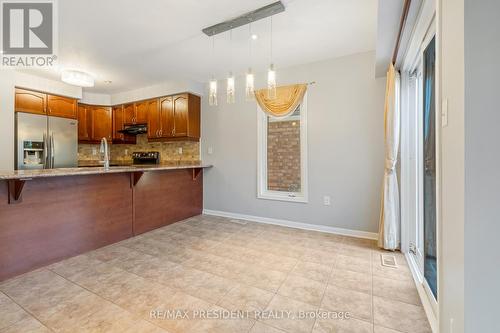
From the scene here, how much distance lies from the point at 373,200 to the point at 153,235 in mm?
3033

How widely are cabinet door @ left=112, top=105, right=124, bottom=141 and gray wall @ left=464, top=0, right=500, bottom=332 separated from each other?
5.64m

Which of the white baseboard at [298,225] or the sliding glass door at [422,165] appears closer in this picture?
the sliding glass door at [422,165]

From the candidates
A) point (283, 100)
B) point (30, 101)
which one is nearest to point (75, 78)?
point (30, 101)

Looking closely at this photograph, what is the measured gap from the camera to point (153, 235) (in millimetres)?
3148

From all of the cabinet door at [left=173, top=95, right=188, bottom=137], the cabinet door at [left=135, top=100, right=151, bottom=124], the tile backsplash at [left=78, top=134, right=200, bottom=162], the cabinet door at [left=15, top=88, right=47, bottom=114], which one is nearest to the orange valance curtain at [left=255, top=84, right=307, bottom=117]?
the cabinet door at [left=173, top=95, right=188, bottom=137]

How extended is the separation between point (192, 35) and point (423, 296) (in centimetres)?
330

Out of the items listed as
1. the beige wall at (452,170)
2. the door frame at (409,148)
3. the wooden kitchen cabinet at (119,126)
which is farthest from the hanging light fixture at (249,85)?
the wooden kitchen cabinet at (119,126)

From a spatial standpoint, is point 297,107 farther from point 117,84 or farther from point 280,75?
point 117,84

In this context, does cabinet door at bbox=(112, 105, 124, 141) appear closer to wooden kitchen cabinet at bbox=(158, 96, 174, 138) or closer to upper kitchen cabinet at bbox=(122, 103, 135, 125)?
upper kitchen cabinet at bbox=(122, 103, 135, 125)

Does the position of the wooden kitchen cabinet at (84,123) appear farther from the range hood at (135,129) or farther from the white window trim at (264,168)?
the white window trim at (264,168)

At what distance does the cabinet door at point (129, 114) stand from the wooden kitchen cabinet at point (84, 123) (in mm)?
783

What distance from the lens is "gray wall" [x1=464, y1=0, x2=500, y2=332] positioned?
795 millimetres

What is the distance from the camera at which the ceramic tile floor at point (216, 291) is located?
1.46 metres

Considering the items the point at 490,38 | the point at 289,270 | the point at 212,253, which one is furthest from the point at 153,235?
the point at 490,38
